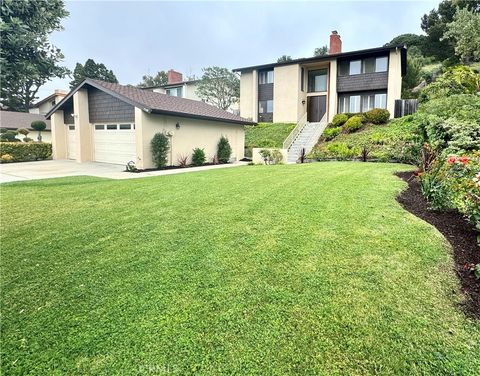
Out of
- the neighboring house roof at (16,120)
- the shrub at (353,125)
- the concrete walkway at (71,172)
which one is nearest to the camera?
the concrete walkway at (71,172)

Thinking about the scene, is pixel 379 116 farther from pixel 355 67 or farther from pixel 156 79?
pixel 156 79

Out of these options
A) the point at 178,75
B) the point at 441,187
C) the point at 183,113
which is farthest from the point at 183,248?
the point at 178,75

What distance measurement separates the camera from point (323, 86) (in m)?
28.0

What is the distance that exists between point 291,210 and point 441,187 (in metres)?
2.55

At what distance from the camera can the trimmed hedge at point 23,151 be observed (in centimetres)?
1841

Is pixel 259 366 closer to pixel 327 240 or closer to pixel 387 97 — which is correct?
pixel 327 240

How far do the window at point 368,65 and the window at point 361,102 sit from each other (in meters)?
1.78

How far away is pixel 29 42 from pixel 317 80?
26.7 m

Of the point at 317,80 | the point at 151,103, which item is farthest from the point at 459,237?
the point at 317,80

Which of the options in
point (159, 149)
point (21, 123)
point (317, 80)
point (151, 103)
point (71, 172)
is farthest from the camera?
point (21, 123)

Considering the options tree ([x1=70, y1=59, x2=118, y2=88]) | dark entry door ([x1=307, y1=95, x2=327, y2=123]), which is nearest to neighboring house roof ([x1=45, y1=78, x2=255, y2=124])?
dark entry door ([x1=307, y1=95, x2=327, y2=123])

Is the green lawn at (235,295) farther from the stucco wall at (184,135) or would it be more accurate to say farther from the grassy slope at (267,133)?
the grassy slope at (267,133)

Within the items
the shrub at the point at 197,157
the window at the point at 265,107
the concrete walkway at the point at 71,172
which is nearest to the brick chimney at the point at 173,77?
the window at the point at 265,107

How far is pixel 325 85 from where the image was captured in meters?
27.8
